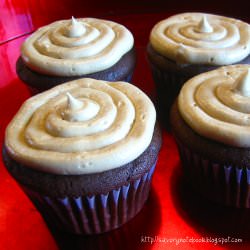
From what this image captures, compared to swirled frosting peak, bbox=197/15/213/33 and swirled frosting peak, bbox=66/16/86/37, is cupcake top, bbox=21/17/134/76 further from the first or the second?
swirled frosting peak, bbox=197/15/213/33

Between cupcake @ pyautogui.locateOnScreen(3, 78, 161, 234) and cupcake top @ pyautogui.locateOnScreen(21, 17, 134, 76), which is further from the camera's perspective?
cupcake top @ pyautogui.locateOnScreen(21, 17, 134, 76)

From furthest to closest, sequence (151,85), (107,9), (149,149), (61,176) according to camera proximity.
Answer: (107,9) → (151,85) → (149,149) → (61,176)

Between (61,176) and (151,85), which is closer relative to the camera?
(61,176)

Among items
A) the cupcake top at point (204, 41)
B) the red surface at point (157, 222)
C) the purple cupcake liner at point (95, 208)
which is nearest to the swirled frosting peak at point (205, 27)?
the cupcake top at point (204, 41)

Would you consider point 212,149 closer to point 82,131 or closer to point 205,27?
point 82,131

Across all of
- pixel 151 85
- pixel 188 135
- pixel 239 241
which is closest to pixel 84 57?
pixel 151 85

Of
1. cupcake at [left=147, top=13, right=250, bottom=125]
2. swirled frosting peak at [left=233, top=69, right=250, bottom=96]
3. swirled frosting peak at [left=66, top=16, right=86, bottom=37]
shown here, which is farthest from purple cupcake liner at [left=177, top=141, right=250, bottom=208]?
swirled frosting peak at [left=66, top=16, right=86, bottom=37]

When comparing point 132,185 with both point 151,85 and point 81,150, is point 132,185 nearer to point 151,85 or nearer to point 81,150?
point 81,150
